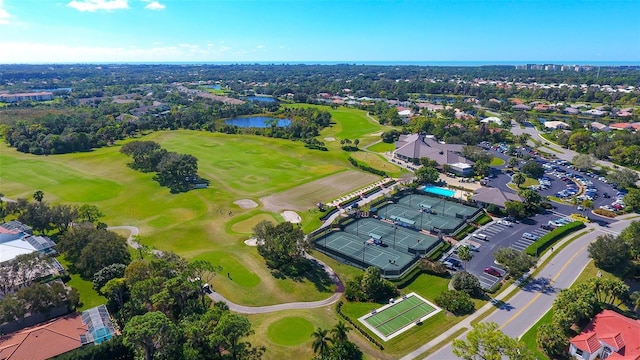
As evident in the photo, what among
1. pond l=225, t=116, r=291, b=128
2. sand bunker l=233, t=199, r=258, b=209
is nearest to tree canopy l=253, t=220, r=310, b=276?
sand bunker l=233, t=199, r=258, b=209

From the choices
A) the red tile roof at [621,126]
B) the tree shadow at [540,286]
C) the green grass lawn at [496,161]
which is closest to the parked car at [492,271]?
the tree shadow at [540,286]

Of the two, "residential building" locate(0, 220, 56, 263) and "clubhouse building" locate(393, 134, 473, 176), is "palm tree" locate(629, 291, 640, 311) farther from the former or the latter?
"residential building" locate(0, 220, 56, 263)

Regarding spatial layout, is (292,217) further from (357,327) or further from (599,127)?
(599,127)

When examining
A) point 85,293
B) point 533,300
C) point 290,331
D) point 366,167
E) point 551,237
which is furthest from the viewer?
point 366,167

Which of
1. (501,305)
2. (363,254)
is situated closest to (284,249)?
(363,254)

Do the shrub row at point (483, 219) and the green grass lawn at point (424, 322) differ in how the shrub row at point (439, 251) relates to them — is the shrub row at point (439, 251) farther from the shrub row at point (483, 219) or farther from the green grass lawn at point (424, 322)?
the shrub row at point (483, 219)
